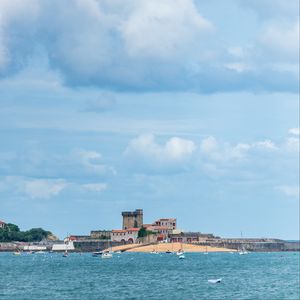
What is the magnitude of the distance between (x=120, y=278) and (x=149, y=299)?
3556 centimetres

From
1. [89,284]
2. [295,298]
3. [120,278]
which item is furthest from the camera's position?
[120,278]

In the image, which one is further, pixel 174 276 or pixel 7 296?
pixel 174 276

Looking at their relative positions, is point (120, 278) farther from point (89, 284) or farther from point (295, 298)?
point (295, 298)

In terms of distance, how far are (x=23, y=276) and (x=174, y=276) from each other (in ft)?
70.8

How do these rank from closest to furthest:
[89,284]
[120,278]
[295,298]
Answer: [295,298] → [89,284] → [120,278]

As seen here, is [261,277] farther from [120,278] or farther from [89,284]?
[89,284]

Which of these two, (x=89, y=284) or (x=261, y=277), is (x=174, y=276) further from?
(x=89, y=284)

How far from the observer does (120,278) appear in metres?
119

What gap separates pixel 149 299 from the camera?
8400cm

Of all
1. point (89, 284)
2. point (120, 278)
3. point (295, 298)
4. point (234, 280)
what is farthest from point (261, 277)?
point (295, 298)

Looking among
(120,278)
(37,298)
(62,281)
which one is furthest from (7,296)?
(120,278)

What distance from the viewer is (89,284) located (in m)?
105

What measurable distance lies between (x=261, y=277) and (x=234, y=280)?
11.1 m

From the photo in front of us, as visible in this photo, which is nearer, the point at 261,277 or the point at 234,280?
the point at 234,280
